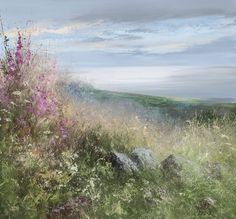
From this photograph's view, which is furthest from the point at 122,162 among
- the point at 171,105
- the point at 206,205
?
the point at 171,105

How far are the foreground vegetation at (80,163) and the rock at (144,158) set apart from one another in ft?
0.50

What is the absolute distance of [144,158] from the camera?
988 centimetres

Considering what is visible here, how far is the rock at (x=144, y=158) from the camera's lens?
9.75m

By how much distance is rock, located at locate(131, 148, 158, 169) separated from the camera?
9.75m

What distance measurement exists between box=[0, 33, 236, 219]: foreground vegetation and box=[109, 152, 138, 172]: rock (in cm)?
8


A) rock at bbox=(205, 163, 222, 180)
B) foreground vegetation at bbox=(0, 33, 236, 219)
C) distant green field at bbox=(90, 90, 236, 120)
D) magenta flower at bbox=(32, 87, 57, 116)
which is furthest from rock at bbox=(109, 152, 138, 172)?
distant green field at bbox=(90, 90, 236, 120)

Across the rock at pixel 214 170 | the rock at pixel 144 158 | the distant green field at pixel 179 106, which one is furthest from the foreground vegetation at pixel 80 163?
the distant green field at pixel 179 106

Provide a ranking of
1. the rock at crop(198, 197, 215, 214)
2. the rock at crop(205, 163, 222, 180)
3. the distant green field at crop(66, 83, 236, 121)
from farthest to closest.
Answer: the distant green field at crop(66, 83, 236, 121) < the rock at crop(205, 163, 222, 180) < the rock at crop(198, 197, 215, 214)

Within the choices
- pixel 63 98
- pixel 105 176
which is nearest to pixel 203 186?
pixel 105 176

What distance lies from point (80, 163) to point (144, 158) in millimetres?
961

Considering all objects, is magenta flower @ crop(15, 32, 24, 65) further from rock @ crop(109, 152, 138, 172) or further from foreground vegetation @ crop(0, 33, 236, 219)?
rock @ crop(109, 152, 138, 172)

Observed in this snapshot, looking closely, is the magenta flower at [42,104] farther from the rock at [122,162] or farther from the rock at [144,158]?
the rock at [144,158]

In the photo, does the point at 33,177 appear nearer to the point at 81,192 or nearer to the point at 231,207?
the point at 81,192

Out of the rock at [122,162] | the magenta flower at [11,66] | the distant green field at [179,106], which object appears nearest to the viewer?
the rock at [122,162]
